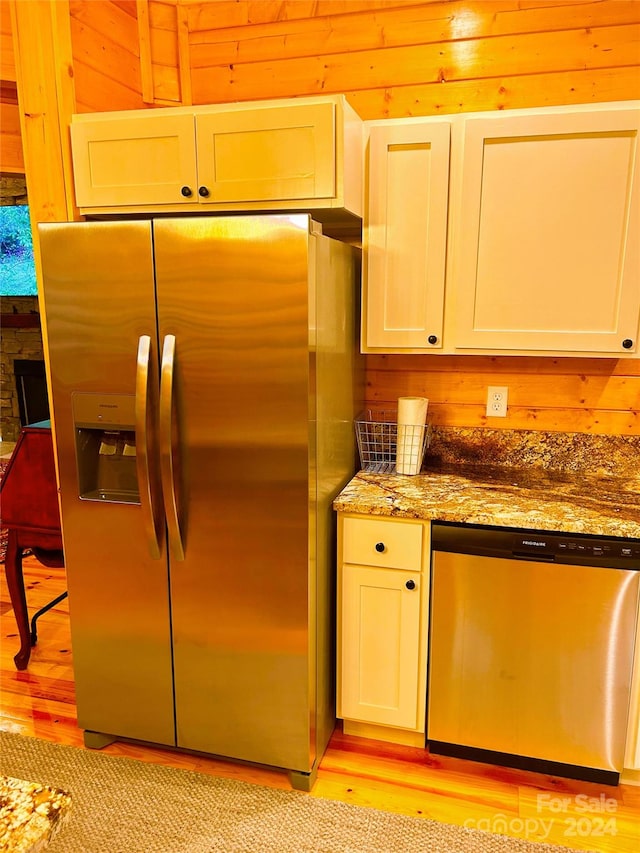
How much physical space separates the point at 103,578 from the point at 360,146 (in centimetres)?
174

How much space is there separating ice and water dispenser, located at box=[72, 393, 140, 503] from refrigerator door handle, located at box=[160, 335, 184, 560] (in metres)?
0.15

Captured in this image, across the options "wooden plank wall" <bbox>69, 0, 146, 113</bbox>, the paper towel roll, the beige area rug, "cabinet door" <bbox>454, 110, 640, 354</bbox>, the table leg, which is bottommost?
the beige area rug

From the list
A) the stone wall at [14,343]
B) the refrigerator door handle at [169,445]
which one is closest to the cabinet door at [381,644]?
the refrigerator door handle at [169,445]

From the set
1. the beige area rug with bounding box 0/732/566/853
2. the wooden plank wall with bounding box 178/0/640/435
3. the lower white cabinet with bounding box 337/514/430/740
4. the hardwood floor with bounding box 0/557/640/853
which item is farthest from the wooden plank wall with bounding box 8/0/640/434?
the beige area rug with bounding box 0/732/566/853

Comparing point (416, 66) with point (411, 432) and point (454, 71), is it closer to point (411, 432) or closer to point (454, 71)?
point (454, 71)

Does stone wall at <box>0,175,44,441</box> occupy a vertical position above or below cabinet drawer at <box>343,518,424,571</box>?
above

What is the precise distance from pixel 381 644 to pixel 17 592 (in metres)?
1.64

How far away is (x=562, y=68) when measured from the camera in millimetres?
2209

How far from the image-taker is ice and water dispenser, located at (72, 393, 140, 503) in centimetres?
198

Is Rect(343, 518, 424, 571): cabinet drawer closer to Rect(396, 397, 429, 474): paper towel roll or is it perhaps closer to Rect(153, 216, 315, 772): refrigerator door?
Rect(153, 216, 315, 772): refrigerator door

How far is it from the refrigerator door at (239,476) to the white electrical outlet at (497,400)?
38.7 inches

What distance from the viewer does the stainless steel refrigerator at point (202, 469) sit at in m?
1.82

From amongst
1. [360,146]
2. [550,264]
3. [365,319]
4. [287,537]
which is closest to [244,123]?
[360,146]

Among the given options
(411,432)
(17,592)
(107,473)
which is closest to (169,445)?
(107,473)
